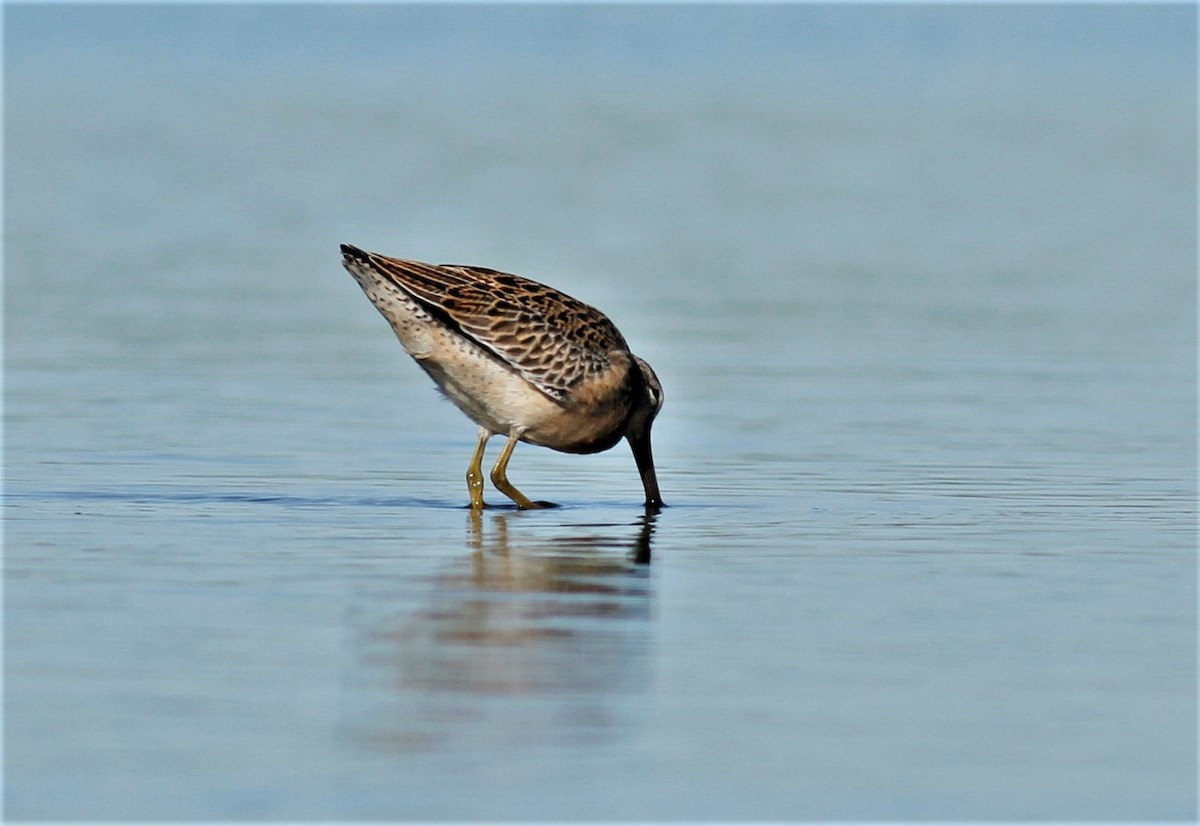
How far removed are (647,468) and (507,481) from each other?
69 centimetres

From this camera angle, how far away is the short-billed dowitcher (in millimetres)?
11898

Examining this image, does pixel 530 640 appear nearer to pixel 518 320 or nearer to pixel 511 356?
pixel 511 356

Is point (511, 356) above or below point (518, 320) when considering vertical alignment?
below

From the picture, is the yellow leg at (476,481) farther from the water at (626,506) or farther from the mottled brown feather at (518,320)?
the mottled brown feather at (518,320)

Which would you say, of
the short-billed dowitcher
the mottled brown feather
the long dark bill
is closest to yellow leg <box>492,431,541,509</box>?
the short-billed dowitcher

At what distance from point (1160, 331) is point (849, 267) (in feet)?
16.1

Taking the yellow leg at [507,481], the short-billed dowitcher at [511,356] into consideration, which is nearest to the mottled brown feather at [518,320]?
the short-billed dowitcher at [511,356]

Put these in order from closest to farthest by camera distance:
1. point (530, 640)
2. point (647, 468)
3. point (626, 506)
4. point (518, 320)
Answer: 1. point (530, 640)
2. point (626, 506)
3. point (518, 320)
4. point (647, 468)

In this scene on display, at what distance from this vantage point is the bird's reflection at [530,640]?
7.22 m

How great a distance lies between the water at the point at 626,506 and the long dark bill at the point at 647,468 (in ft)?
0.53

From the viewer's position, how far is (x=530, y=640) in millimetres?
8250

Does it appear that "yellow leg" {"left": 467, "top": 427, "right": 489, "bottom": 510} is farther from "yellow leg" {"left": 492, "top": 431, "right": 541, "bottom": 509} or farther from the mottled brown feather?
the mottled brown feather

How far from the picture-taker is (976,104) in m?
→ 47.7

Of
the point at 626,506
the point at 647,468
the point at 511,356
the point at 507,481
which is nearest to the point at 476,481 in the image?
the point at 507,481
